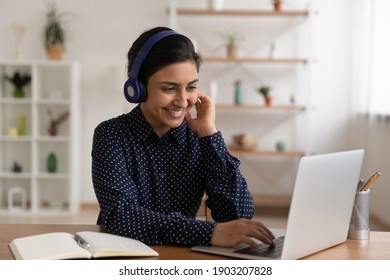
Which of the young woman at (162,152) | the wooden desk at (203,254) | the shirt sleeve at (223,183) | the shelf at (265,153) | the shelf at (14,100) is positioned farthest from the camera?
the shelf at (14,100)

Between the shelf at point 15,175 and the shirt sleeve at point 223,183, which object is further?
the shelf at point 15,175

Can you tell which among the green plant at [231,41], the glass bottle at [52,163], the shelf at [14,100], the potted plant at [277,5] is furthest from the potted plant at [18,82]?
the potted plant at [277,5]

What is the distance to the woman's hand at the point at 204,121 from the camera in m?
1.53

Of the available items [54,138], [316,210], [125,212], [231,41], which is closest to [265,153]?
[231,41]

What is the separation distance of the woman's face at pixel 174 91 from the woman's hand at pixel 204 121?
0.08 m

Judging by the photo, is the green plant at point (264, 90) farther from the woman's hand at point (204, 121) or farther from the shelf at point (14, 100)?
the woman's hand at point (204, 121)

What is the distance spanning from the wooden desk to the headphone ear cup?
0.98 ft

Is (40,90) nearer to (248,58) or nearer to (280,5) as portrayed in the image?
(248,58)

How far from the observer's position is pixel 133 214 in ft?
4.28

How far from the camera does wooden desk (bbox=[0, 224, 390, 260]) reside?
46.5 inches

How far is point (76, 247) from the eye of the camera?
111 centimetres

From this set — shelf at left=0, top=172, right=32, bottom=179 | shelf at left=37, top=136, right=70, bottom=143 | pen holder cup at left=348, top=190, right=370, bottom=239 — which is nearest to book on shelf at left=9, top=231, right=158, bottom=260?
pen holder cup at left=348, top=190, right=370, bottom=239
